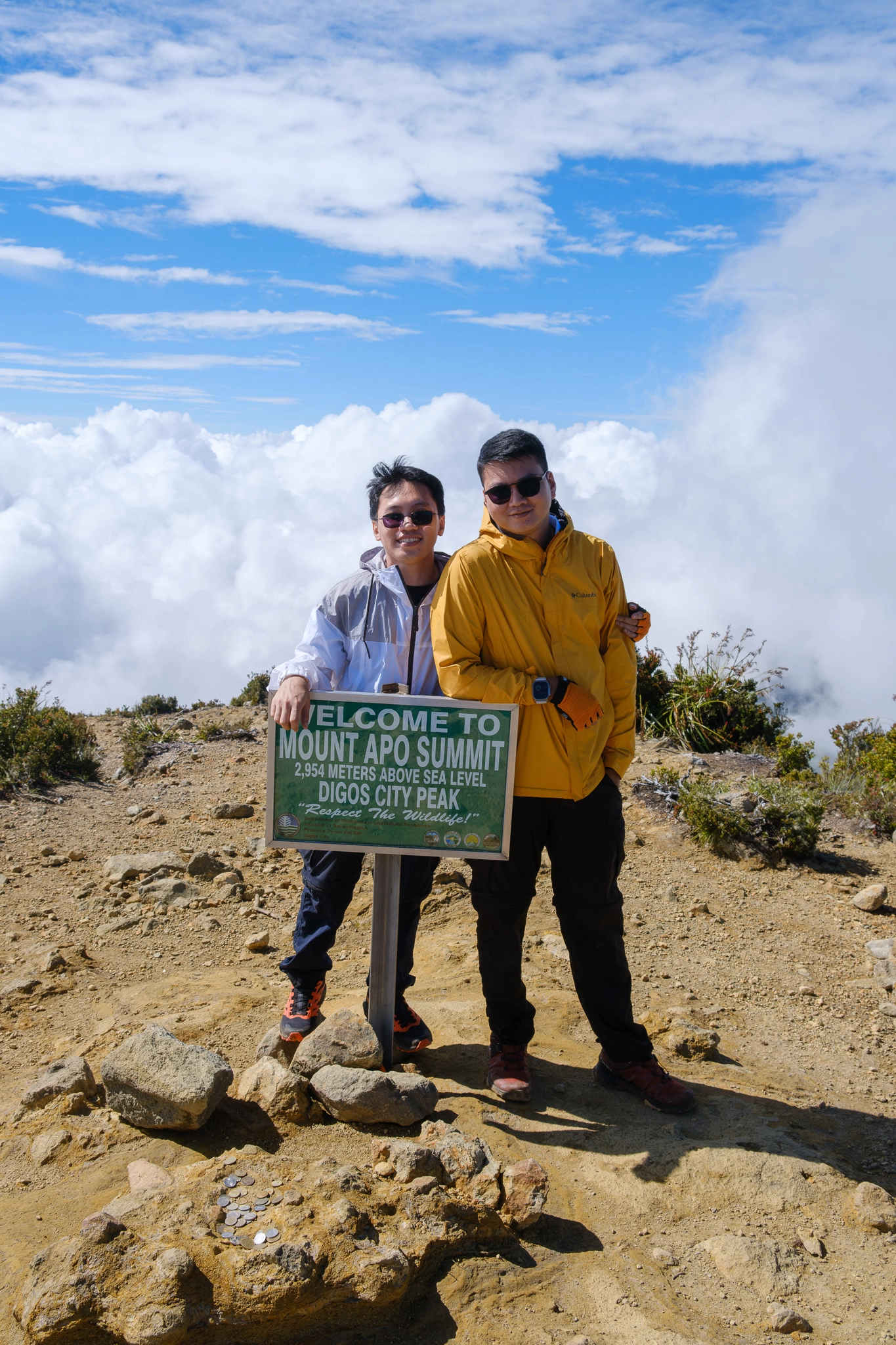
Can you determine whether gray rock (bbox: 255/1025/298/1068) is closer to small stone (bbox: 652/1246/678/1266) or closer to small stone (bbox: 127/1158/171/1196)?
small stone (bbox: 127/1158/171/1196)

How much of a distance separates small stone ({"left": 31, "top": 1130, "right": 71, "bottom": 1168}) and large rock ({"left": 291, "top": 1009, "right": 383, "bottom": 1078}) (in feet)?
2.54

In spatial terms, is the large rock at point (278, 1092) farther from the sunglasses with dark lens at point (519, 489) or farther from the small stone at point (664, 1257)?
the sunglasses with dark lens at point (519, 489)

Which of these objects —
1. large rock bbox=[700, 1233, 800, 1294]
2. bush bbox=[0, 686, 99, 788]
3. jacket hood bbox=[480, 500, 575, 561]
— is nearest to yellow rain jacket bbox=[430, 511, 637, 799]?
jacket hood bbox=[480, 500, 575, 561]

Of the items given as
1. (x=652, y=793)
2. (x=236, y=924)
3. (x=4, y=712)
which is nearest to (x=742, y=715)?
(x=652, y=793)

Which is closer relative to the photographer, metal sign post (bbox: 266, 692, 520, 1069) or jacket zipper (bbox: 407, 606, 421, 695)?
metal sign post (bbox: 266, 692, 520, 1069)

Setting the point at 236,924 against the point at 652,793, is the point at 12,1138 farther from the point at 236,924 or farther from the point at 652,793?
the point at 652,793

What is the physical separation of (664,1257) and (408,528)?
245cm

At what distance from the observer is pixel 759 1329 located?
246 cm

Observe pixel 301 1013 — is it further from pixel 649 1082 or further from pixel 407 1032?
pixel 649 1082

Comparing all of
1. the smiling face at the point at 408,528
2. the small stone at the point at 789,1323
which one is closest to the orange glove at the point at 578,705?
the smiling face at the point at 408,528

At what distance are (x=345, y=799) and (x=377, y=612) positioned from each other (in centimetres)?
72

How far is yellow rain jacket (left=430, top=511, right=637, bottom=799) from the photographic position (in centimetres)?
319

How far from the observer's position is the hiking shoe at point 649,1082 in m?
3.45

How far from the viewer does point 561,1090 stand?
3.61 m
